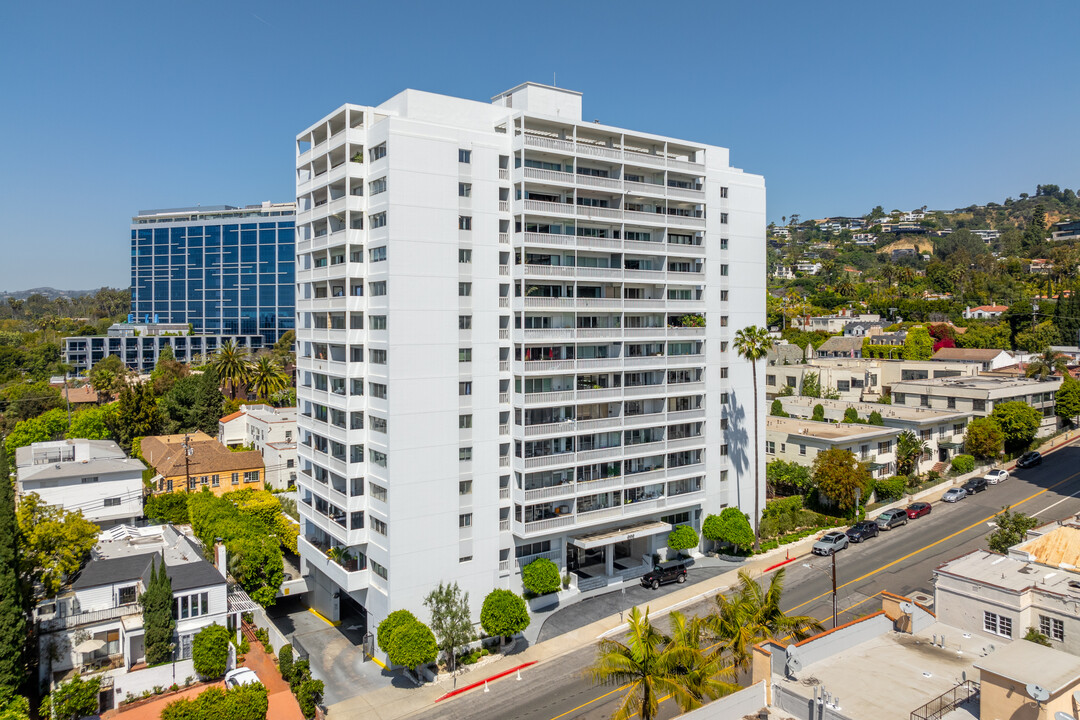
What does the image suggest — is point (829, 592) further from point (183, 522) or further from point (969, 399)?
point (183, 522)

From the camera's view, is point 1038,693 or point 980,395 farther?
point 980,395

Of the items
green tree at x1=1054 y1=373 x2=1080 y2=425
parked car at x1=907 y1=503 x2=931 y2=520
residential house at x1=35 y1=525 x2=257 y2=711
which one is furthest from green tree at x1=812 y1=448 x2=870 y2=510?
residential house at x1=35 y1=525 x2=257 y2=711

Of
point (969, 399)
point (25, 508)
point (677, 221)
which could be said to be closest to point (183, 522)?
point (25, 508)

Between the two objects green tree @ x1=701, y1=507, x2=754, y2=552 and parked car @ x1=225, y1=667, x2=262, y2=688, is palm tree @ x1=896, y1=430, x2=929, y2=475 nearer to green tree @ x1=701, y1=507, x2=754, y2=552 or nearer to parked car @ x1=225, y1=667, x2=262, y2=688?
green tree @ x1=701, y1=507, x2=754, y2=552

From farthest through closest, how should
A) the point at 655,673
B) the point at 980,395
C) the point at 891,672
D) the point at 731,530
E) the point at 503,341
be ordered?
the point at 980,395 < the point at 731,530 < the point at 503,341 < the point at 655,673 < the point at 891,672

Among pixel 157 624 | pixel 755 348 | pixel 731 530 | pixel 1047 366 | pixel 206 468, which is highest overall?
pixel 755 348

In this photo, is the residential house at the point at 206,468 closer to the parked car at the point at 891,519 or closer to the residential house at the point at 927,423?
the parked car at the point at 891,519

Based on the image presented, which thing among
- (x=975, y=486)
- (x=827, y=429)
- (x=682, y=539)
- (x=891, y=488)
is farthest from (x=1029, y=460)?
(x=682, y=539)

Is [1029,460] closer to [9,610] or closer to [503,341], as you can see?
[503,341]
